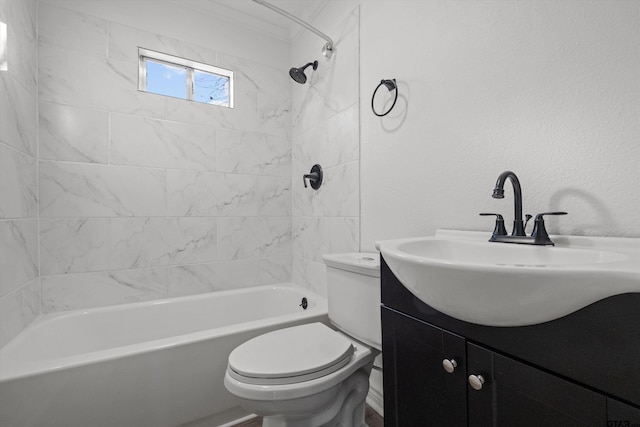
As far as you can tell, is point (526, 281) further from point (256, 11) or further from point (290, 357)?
point (256, 11)

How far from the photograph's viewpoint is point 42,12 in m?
1.71

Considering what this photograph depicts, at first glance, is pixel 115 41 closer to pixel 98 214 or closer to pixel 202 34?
pixel 202 34

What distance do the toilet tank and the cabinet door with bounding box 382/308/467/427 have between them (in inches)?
9.3

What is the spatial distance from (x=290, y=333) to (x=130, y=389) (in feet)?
2.24

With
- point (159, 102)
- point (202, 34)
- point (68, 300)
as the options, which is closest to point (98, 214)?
point (68, 300)

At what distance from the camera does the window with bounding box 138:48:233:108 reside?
6.60 feet

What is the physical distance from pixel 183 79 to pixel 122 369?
1.85 metres

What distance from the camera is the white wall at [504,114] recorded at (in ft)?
2.67

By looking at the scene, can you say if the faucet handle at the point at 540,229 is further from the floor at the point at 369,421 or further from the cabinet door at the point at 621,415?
the floor at the point at 369,421

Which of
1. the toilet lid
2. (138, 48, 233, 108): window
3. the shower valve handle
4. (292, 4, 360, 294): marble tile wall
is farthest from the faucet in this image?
(138, 48, 233, 108): window

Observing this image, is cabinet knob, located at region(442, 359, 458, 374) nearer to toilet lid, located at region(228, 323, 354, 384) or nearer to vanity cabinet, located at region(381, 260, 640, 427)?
vanity cabinet, located at region(381, 260, 640, 427)

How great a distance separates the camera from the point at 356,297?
129 centimetres

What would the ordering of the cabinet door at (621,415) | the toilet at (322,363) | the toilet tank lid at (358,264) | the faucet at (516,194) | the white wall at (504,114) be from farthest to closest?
the toilet tank lid at (358,264)
the toilet at (322,363)
the faucet at (516,194)
the white wall at (504,114)
the cabinet door at (621,415)

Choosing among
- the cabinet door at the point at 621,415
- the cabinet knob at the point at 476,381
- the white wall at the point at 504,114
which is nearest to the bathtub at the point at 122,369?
the white wall at the point at 504,114
